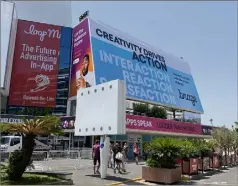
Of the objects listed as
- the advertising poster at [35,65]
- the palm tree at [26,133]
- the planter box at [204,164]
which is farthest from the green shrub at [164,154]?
the advertising poster at [35,65]

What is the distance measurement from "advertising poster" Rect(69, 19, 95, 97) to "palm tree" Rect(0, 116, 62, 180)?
926 inches

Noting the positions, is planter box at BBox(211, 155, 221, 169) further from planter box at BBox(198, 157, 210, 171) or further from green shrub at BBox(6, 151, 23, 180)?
green shrub at BBox(6, 151, 23, 180)

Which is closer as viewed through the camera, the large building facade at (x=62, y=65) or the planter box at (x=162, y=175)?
the planter box at (x=162, y=175)

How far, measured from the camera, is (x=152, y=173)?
51.0 feet

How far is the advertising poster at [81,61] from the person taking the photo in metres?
38.5

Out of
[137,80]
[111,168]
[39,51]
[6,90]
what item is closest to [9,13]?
[39,51]

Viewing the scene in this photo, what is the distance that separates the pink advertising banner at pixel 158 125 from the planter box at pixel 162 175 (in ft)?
48.4

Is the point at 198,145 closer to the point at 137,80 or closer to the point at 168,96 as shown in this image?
the point at 137,80

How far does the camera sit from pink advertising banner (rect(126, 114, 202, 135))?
103 feet

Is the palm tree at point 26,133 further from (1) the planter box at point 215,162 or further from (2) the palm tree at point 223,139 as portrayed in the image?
(2) the palm tree at point 223,139

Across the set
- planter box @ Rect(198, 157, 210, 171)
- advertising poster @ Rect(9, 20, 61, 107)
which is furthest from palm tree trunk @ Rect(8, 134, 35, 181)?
advertising poster @ Rect(9, 20, 61, 107)

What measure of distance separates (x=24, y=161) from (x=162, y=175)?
20.7 feet

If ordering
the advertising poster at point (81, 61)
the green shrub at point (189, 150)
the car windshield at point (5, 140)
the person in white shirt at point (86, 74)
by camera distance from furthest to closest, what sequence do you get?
the advertising poster at point (81, 61) < the person in white shirt at point (86, 74) < the car windshield at point (5, 140) < the green shrub at point (189, 150)

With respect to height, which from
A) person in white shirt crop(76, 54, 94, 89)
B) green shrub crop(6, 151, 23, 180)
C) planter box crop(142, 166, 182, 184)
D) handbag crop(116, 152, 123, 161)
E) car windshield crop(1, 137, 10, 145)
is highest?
person in white shirt crop(76, 54, 94, 89)
